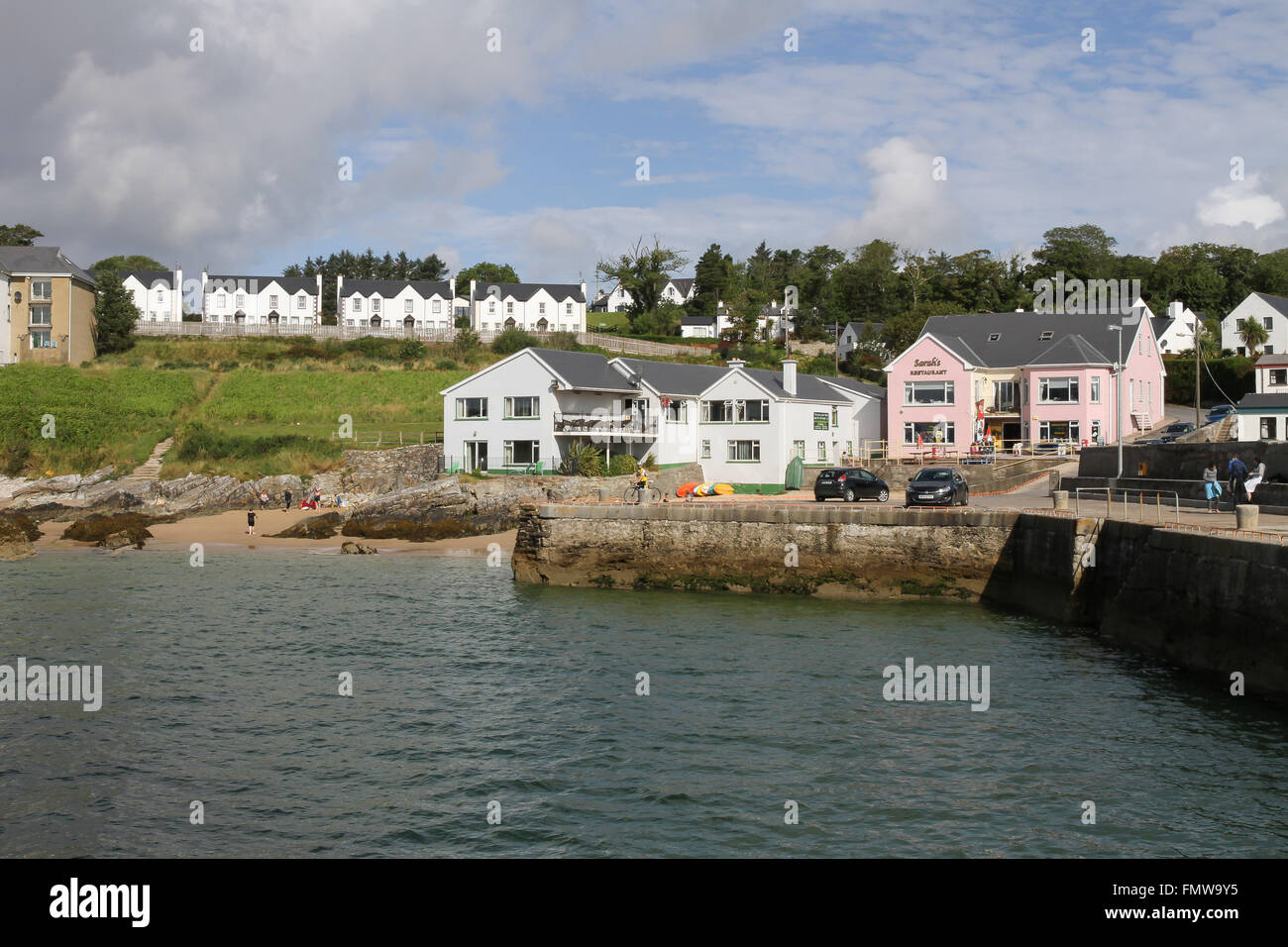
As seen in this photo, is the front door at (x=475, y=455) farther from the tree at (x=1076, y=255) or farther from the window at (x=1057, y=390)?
the tree at (x=1076, y=255)

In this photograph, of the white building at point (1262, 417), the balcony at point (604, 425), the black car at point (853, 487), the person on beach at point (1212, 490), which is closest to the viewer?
the person on beach at point (1212, 490)

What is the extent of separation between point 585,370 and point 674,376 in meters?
7.53

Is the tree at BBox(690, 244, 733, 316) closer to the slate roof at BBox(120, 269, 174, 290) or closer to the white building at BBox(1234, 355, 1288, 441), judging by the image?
the slate roof at BBox(120, 269, 174, 290)

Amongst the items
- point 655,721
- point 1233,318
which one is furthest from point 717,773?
point 1233,318

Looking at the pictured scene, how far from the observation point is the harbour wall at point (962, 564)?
21625 millimetres

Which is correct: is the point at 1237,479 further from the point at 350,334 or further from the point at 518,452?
the point at 350,334

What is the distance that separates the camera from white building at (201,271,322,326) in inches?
4934

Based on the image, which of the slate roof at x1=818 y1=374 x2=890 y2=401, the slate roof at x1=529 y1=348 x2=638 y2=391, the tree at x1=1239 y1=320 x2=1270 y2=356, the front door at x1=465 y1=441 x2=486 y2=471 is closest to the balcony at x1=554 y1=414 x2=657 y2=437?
the slate roof at x1=529 y1=348 x2=638 y2=391

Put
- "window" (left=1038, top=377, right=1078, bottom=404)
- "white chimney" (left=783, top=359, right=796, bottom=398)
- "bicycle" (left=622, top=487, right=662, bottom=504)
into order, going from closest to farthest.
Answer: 1. "bicycle" (left=622, top=487, right=662, bottom=504)
2. "white chimney" (left=783, top=359, right=796, bottom=398)
3. "window" (left=1038, top=377, right=1078, bottom=404)

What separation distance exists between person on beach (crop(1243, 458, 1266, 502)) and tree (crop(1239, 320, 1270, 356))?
216 feet

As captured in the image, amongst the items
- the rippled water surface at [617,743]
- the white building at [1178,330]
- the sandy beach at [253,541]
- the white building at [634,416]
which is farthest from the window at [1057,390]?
the rippled water surface at [617,743]

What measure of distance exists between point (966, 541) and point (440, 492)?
30579 mm

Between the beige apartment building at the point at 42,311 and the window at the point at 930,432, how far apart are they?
70313 mm
